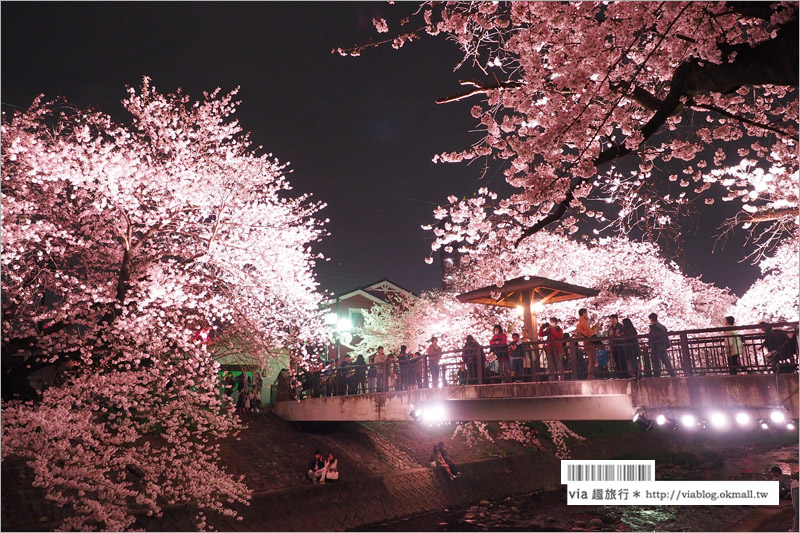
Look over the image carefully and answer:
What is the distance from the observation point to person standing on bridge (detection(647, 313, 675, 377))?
11750 millimetres

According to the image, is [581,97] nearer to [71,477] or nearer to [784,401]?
[784,401]

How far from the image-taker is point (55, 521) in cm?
1277

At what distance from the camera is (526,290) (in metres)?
16.7

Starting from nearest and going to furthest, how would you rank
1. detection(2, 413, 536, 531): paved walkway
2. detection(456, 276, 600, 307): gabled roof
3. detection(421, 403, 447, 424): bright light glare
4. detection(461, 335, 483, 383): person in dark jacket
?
detection(461, 335, 483, 383): person in dark jacket → detection(421, 403, 447, 424): bright light glare → detection(456, 276, 600, 307): gabled roof → detection(2, 413, 536, 531): paved walkway

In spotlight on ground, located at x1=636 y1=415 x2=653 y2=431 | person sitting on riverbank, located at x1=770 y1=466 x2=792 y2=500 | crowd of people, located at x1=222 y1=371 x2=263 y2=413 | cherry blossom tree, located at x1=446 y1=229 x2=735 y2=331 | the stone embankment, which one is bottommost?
the stone embankment

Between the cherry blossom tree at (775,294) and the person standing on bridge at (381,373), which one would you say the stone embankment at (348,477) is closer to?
the person standing on bridge at (381,373)

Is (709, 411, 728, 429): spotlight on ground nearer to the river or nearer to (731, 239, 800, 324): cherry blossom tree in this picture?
the river

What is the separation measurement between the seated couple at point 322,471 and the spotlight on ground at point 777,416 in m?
12.9

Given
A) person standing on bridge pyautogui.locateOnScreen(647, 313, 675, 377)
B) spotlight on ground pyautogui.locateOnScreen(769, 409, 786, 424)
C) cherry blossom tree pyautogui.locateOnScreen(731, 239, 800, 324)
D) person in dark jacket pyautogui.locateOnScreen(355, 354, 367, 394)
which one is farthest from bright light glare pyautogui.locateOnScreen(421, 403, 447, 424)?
cherry blossom tree pyautogui.locateOnScreen(731, 239, 800, 324)

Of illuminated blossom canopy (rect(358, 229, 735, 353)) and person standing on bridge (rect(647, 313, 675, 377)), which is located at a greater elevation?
illuminated blossom canopy (rect(358, 229, 735, 353))

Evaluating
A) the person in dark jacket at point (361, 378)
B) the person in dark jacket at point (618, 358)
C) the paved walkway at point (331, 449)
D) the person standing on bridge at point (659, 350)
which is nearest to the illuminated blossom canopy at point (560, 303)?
the paved walkway at point (331, 449)

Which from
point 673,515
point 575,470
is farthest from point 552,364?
point 673,515

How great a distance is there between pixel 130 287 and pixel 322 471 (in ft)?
27.9

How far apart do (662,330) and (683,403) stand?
160 cm
